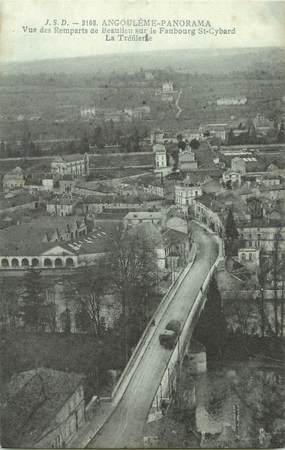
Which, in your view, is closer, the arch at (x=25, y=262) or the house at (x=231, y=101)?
the arch at (x=25, y=262)

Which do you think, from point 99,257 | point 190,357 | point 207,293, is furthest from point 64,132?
point 190,357

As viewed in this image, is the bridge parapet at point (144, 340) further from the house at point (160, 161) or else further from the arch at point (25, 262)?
the house at point (160, 161)

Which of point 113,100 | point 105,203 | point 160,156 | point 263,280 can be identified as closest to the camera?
point 263,280

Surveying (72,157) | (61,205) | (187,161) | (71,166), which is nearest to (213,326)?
(61,205)

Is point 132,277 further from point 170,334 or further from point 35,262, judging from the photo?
point 35,262

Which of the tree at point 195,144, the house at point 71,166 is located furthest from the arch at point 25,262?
the tree at point 195,144

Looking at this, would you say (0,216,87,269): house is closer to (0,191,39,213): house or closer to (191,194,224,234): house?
(0,191,39,213): house

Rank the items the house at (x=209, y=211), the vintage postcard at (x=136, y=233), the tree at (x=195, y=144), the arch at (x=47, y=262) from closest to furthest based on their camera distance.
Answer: the vintage postcard at (x=136, y=233) → the arch at (x=47, y=262) → the house at (x=209, y=211) → the tree at (x=195, y=144)
